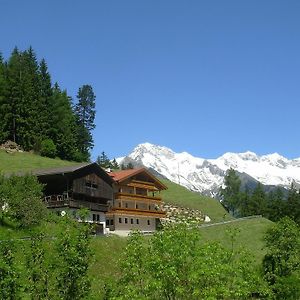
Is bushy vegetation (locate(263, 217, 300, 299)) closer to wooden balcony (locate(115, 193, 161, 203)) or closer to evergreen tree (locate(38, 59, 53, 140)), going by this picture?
wooden balcony (locate(115, 193, 161, 203))

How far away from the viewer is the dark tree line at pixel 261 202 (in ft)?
293

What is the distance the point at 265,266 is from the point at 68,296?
82.7 feet

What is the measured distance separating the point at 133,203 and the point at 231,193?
170ft

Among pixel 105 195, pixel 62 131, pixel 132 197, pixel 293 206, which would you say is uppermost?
pixel 62 131

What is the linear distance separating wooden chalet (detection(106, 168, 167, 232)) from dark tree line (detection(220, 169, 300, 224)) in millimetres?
20487

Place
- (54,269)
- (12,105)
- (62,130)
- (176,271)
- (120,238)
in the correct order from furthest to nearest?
(62,130) < (12,105) < (120,238) < (176,271) < (54,269)

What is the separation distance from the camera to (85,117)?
11556 cm

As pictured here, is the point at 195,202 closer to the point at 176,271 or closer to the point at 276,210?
the point at 276,210

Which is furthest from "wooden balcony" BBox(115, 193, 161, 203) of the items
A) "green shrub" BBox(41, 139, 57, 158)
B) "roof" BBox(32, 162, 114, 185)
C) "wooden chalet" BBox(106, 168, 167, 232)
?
"green shrub" BBox(41, 139, 57, 158)

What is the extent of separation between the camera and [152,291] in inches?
689

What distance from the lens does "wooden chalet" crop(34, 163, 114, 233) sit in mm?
59344

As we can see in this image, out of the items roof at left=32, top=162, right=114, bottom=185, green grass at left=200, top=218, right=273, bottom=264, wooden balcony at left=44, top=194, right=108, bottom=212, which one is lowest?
green grass at left=200, top=218, right=273, bottom=264

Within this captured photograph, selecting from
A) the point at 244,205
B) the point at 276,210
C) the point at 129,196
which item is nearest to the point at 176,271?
the point at 129,196

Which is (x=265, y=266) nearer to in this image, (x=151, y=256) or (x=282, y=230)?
(x=282, y=230)
